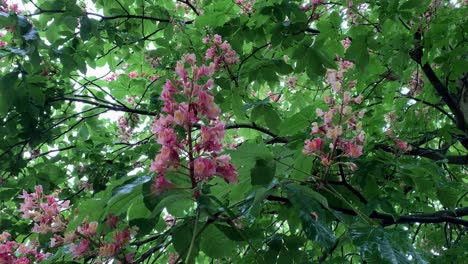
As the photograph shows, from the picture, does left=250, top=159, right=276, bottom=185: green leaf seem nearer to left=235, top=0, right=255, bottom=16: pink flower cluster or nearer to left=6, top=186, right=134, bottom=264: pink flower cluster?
left=6, top=186, right=134, bottom=264: pink flower cluster

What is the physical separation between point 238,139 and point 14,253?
9.56 ft

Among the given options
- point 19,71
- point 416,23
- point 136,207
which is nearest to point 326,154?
point 136,207

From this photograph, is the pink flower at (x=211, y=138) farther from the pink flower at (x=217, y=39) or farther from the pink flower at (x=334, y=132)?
the pink flower at (x=217, y=39)

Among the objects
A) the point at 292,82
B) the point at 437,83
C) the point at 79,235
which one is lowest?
the point at 79,235

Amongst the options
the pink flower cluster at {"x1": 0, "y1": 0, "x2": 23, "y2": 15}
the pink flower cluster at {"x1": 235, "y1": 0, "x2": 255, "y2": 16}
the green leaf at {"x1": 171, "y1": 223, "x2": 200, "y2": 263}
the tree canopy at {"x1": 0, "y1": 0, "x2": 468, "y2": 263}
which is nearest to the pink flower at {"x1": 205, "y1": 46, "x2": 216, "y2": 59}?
the tree canopy at {"x1": 0, "y1": 0, "x2": 468, "y2": 263}

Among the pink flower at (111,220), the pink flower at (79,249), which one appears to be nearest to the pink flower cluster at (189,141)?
the pink flower at (111,220)

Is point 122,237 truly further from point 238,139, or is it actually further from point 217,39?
point 238,139

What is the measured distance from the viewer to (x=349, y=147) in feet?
5.06

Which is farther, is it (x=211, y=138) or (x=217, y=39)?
(x=217, y=39)

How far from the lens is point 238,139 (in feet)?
14.4

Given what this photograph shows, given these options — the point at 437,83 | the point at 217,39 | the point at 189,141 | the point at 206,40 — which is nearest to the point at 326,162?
the point at 189,141

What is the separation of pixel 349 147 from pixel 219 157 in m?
0.58

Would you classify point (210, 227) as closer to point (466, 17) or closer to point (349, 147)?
point (349, 147)

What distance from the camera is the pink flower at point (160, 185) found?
1.12m
